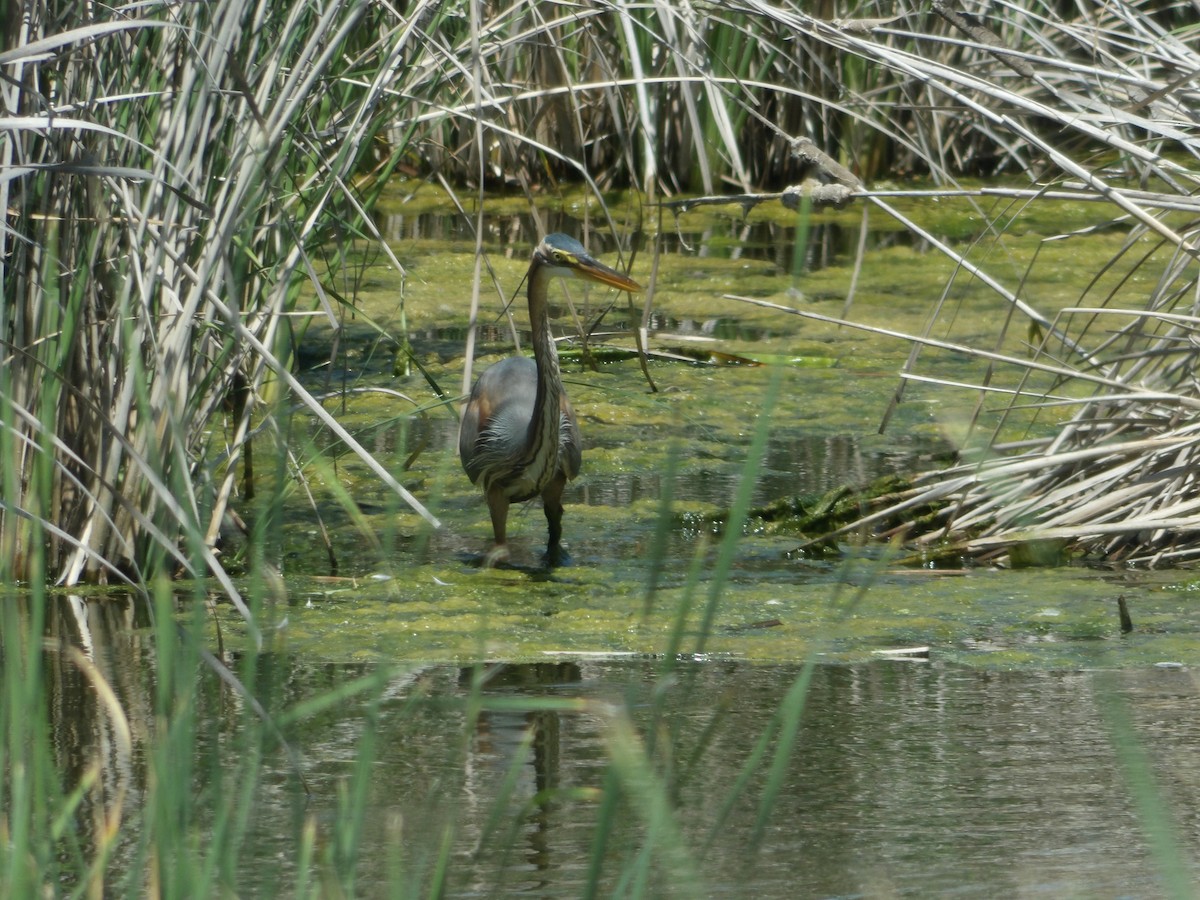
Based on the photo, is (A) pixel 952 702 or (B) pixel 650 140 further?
(B) pixel 650 140

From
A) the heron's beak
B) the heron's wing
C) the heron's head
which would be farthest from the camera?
the heron's wing

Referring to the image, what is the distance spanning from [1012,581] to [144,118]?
2.34m

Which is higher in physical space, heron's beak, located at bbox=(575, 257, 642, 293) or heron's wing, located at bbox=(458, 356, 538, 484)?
heron's beak, located at bbox=(575, 257, 642, 293)

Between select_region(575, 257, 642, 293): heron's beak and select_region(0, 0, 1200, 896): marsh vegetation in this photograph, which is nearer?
select_region(0, 0, 1200, 896): marsh vegetation

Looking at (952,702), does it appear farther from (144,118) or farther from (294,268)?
(144,118)

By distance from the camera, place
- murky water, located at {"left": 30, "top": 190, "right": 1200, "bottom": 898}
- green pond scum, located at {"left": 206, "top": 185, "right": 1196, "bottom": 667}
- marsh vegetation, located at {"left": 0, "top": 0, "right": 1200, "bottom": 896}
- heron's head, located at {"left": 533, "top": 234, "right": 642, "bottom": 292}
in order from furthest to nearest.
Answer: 1. heron's head, located at {"left": 533, "top": 234, "right": 642, "bottom": 292}
2. green pond scum, located at {"left": 206, "top": 185, "right": 1196, "bottom": 667}
3. murky water, located at {"left": 30, "top": 190, "right": 1200, "bottom": 898}
4. marsh vegetation, located at {"left": 0, "top": 0, "right": 1200, "bottom": 896}

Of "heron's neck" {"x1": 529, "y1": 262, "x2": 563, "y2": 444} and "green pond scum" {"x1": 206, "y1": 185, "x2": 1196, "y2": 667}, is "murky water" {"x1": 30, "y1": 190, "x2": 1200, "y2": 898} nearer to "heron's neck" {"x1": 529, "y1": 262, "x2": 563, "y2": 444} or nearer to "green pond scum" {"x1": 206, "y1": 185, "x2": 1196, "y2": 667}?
"green pond scum" {"x1": 206, "y1": 185, "x2": 1196, "y2": 667}

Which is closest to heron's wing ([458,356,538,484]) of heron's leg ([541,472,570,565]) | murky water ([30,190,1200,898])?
heron's leg ([541,472,570,565])

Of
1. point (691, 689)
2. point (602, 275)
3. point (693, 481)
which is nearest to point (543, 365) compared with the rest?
point (602, 275)

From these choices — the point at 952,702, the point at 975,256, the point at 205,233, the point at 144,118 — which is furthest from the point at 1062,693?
the point at 975,256

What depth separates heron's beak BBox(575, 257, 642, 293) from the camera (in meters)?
4.57

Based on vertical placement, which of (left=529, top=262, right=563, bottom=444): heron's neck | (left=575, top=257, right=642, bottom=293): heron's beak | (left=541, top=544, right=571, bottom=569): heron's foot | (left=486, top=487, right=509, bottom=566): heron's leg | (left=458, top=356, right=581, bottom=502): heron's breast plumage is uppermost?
(left=575, top=257, right=642, bottom=293): heron's beak

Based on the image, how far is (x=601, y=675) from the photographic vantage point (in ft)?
11.4

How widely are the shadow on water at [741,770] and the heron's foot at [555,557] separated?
3.49 ft
